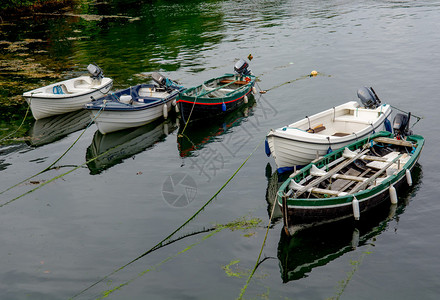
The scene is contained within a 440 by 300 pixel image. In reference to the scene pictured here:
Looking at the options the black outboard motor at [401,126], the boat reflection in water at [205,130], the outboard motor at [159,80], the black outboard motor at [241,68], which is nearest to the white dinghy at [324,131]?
the black outboard motor at [401,126]

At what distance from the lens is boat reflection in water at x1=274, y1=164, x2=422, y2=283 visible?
14219 mm

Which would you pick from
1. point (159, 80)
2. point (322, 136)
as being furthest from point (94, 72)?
point (322, 136)

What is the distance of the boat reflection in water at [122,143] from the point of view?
73.7 ft

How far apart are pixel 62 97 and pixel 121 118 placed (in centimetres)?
450

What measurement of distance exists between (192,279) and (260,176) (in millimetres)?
7244

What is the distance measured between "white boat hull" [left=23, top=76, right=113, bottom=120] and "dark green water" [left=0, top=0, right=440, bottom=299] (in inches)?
22.9

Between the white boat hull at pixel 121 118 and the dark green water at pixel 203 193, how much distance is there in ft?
1.81

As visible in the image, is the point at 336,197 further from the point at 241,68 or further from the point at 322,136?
the point at 241,68

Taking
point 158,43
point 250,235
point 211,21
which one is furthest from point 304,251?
point 211,21

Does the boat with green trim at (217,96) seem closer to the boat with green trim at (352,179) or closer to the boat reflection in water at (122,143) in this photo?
the boat reflection in water at (122,143)

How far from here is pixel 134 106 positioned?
24.9 m

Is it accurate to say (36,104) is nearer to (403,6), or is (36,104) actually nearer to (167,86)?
(167,86)

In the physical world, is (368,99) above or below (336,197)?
above

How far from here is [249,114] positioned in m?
27.8
